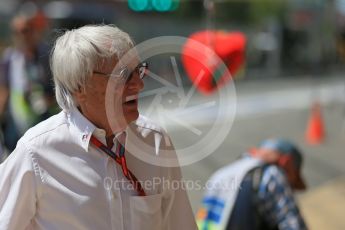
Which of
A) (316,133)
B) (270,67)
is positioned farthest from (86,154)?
(270,67)

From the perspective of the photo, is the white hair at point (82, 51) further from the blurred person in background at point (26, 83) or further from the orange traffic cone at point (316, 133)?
the orange traffic cone at point (316, 133)

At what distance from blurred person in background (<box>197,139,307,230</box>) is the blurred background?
0.58 m

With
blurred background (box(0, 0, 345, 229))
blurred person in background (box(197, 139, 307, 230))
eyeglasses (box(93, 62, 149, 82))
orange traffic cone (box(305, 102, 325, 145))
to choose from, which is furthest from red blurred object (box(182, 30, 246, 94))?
orange traffic cone (box(305, 102, 325, 145))

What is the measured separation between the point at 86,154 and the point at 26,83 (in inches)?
137

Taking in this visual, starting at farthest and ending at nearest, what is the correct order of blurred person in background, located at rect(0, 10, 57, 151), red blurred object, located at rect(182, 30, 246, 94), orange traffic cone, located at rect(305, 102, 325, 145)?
orange traffic cone, located at rect(305, 102, 325, 145) < blurred person in background, located at rect(0, 10, 57, 151) < red blurred object, located at rect(182, 30, 246, 94)

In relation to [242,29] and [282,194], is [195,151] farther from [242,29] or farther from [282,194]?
[242,29]

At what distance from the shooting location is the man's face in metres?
2.17

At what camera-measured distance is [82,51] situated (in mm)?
2129

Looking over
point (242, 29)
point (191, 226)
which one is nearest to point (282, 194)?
point (191, 226)

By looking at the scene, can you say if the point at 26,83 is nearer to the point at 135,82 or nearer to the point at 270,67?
the point at 135,82

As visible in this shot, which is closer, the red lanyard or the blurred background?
the red lanyard

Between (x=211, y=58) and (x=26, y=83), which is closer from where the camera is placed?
(x=211, y=58)

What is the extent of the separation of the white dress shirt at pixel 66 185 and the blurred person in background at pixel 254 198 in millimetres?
1310

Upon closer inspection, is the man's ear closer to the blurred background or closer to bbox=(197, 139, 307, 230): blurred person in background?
the blurred background
